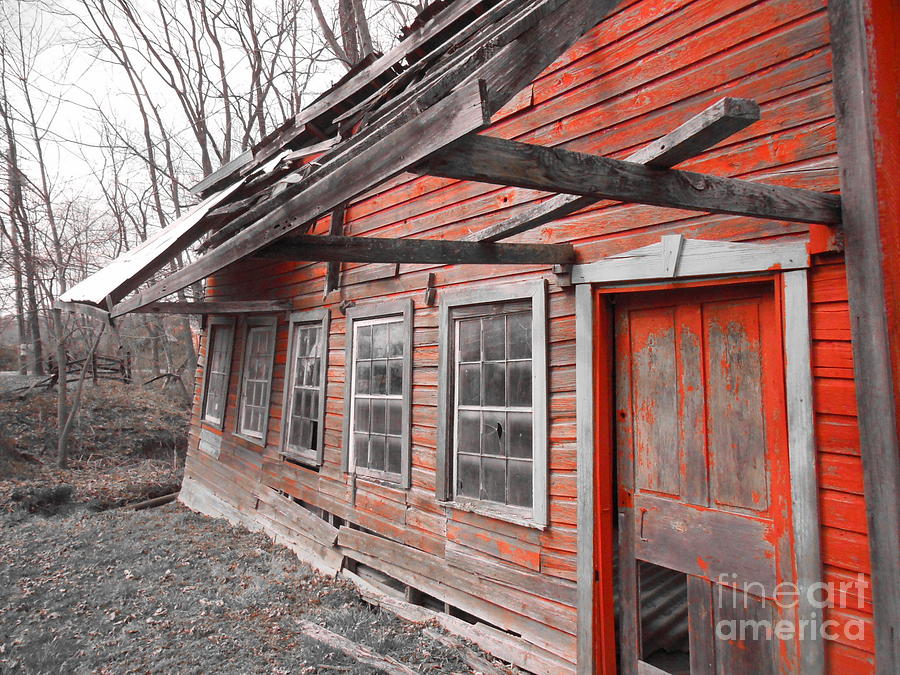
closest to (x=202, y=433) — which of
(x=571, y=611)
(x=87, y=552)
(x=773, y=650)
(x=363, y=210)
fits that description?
(x=87, y=552)

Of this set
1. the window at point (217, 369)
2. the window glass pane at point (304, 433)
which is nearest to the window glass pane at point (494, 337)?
the window glass pane at point (304, 433)

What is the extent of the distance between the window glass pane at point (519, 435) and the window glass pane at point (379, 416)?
153 centimetres

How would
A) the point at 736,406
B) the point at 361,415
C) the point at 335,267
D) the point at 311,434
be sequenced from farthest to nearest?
the point at 311,434 → the point at 335,267 → the point at 361,415 → the point at 736,406

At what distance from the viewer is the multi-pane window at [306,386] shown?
5.88 m

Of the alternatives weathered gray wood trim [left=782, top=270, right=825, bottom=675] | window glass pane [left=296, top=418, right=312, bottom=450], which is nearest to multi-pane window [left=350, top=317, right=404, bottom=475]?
window glass pane [left=296, top=418, right=312, bottom=450]

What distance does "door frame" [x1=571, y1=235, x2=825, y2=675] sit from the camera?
2426 millimetres

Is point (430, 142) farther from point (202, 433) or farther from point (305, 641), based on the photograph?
point (202, 433)

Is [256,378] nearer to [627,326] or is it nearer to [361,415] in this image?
[361,415]

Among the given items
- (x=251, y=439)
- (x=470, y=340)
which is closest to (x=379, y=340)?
(x=470, y=340)

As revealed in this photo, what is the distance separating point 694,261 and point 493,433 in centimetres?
183

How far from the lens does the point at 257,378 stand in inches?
287

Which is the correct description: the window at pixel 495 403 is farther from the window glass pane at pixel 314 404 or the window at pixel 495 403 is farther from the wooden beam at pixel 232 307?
the wooden beam at pixel 232 307

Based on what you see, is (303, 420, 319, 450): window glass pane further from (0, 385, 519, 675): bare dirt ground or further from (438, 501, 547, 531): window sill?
(438, 501, 547, 531): window sill

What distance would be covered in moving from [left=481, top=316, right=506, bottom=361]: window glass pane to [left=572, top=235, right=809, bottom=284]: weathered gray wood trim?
0.75 m
